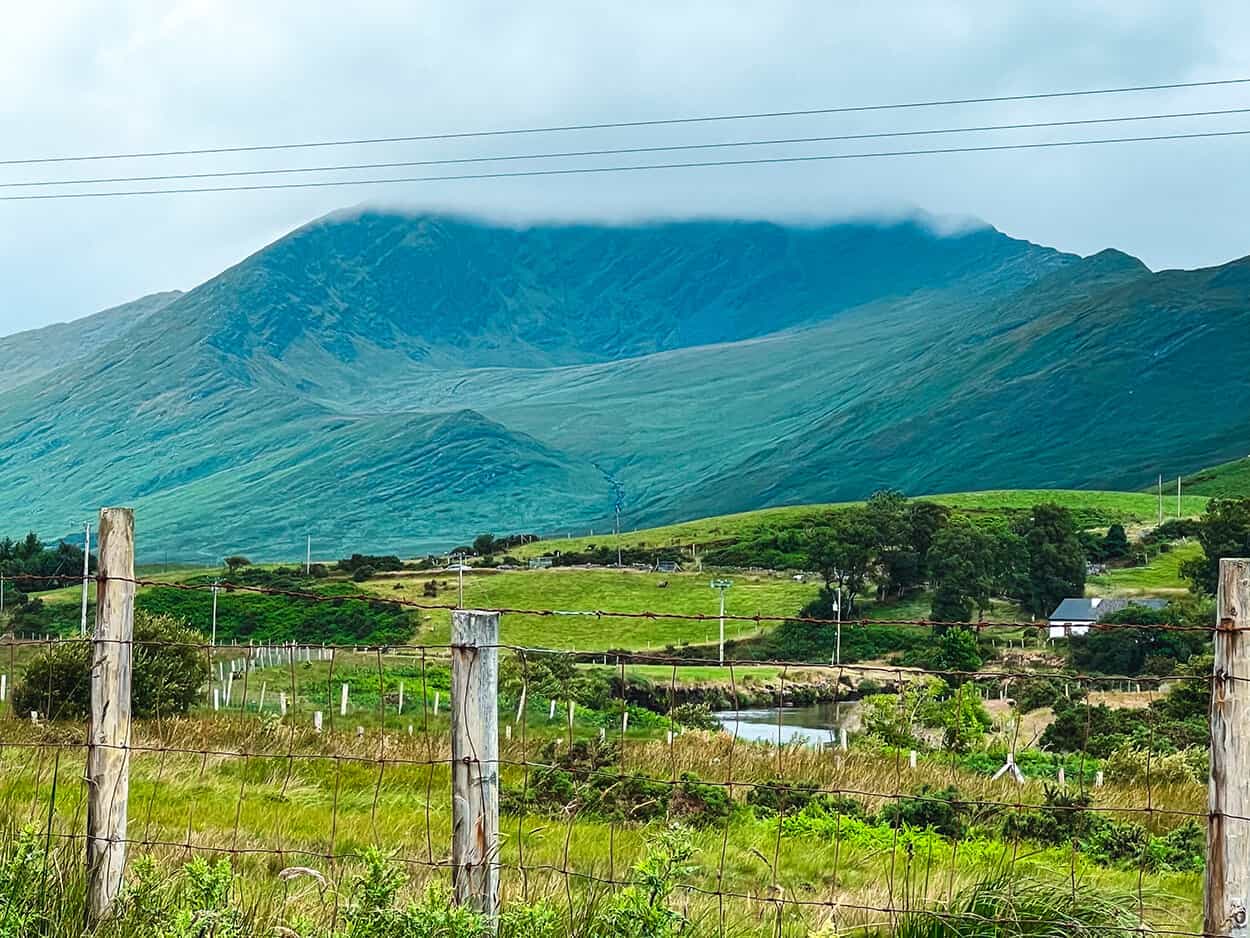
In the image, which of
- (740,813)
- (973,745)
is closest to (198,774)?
(740,813)

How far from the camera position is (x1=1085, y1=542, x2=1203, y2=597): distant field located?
141 meters

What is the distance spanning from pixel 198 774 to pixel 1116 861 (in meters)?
9.61

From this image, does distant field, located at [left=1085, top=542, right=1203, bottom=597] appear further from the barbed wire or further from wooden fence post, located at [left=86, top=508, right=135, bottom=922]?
wooden fence post, located at [left=86, top=508, right=135, bottom=922]

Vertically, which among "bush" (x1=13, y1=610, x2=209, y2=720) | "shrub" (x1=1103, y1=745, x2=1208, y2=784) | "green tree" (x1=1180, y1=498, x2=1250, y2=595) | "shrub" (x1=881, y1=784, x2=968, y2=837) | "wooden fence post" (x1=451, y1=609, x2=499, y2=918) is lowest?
"shrub" (x1=1103, y1=745, x2=1208, y2=784)

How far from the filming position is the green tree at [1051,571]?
138 metres

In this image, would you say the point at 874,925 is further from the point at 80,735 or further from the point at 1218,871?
the point at 80,735

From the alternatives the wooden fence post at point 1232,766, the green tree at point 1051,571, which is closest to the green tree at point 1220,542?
the green tree at point 1051,571

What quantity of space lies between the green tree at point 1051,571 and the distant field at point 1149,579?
111 inches

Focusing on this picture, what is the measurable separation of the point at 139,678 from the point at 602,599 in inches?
5073

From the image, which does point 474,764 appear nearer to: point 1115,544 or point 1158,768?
point 1158,768

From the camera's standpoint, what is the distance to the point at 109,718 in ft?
25.1

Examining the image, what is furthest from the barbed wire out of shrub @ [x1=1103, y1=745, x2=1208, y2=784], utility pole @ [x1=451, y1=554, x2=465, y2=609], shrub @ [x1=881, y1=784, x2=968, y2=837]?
utility pole @ [x1=451, y1=554, x2=465, y2=609]

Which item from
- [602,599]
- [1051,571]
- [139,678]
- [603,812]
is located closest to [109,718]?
[603,812]

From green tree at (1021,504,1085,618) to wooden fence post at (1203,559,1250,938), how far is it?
13552cm
